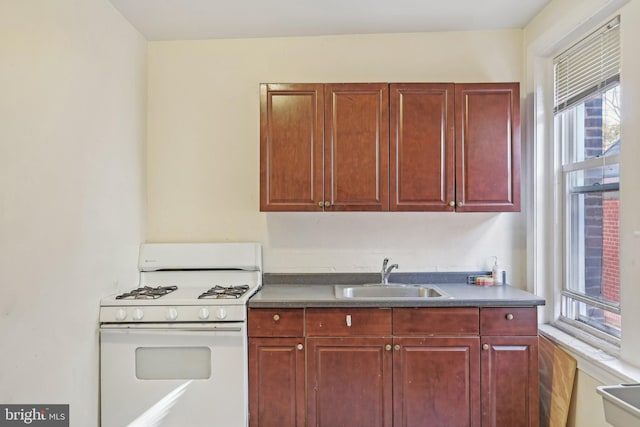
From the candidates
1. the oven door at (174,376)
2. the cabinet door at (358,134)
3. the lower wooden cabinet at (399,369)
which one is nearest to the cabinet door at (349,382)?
the lower wooden cabinet at (399,369)

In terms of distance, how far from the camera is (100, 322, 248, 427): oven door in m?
1.95

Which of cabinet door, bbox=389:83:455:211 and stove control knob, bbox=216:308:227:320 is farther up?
cabinet door, bbox=389:83:455:211

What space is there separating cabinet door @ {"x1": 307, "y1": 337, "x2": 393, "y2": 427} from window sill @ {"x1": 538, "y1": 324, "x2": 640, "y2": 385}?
984 millimetres

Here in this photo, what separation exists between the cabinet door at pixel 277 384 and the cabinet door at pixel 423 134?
1165 mm

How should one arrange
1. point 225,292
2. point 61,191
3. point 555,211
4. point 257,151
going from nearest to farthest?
point 61,191 → point 225,292 → point 555,211 → point 257,151

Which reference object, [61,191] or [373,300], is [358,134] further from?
[61,191]

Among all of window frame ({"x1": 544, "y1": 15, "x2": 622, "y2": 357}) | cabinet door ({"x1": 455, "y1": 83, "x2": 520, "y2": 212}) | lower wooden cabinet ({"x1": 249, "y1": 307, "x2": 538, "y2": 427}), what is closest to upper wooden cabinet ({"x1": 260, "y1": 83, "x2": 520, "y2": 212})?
cabinet door ({"x1": 455, "y1": 83, "x2": 520, "y2": 212})

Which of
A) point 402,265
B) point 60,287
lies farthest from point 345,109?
point 60,287

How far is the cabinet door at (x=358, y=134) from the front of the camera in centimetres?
222

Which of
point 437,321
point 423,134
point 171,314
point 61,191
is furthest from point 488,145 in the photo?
point 61,191

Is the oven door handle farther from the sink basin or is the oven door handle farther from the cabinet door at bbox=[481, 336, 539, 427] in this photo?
the cabinet door at bbox=[481, 336, 539, 427]

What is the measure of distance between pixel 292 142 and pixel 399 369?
58.1 inches

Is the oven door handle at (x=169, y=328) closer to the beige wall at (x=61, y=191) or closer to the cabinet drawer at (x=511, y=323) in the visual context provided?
the beige wall at (x=61, y=191)

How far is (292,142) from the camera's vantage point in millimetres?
2230
